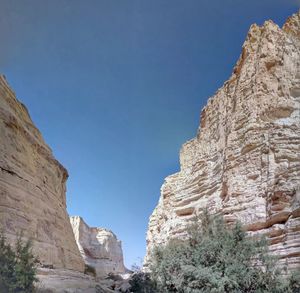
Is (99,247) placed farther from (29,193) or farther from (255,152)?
(255,152)

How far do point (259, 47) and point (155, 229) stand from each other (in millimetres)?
17106

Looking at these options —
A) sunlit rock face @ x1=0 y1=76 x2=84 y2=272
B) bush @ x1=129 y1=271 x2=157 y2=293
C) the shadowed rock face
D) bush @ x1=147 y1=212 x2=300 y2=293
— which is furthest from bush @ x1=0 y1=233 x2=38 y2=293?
the shadowed rock face

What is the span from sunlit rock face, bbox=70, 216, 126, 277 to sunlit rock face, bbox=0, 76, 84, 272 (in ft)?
130

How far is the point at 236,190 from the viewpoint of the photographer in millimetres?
16688

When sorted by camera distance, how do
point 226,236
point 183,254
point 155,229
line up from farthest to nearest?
1. point 155,229
2. point 183,254
3. point 226,236

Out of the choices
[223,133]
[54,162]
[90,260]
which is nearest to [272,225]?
[223,133]

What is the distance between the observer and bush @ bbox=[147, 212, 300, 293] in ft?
34.2

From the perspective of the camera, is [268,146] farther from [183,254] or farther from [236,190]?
[183,254]

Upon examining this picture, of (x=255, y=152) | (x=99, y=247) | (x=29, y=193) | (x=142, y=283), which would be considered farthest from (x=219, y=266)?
(x=99, y=247)

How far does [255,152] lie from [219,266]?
25.2 feet

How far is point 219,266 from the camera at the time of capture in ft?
36.1

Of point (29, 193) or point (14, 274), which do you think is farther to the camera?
point (29, 193)

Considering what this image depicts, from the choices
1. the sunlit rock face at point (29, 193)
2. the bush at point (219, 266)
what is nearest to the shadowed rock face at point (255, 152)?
the bush at point (219, 266)

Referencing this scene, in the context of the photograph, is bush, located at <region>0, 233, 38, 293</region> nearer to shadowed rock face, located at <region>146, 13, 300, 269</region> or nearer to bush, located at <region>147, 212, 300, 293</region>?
bush, located at <region>147, 212, 300, 293</region>
